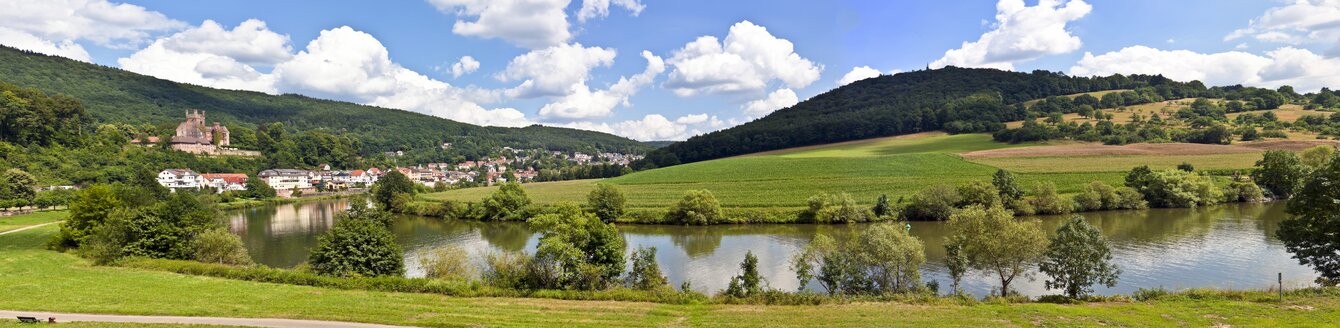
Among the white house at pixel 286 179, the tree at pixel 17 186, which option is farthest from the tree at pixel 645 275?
the white house at pixel 286 179

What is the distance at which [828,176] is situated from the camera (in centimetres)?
7338

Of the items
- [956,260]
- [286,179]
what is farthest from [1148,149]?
[286,179]

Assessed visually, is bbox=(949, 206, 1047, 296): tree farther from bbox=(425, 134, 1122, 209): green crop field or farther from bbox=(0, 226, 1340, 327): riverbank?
bbox=(425, 134, 1122, 209): green crop field

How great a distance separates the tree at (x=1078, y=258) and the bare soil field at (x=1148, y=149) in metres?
61.5

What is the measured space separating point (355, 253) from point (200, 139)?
134196mm

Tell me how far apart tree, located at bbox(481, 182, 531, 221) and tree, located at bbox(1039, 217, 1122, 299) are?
5328 cm

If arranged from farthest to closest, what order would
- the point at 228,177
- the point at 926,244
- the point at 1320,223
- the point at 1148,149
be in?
the point at 228,177, the point at 1148,149, the point at 926,244, the point at 1320,223

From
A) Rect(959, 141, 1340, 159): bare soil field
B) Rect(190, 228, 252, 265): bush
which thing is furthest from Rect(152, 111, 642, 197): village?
Rect(959, 141, 1340, 159): bare soil field

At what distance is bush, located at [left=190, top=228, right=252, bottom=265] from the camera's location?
32.6 meters

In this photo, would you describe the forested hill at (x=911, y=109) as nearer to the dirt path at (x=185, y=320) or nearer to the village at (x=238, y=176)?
the village at (x=238, y=176)

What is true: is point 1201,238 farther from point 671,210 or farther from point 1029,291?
point 671,210

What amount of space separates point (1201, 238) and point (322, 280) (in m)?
51.4

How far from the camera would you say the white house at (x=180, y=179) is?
10144 cm

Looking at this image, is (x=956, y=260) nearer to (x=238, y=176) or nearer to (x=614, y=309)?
(x=614, y=309)
